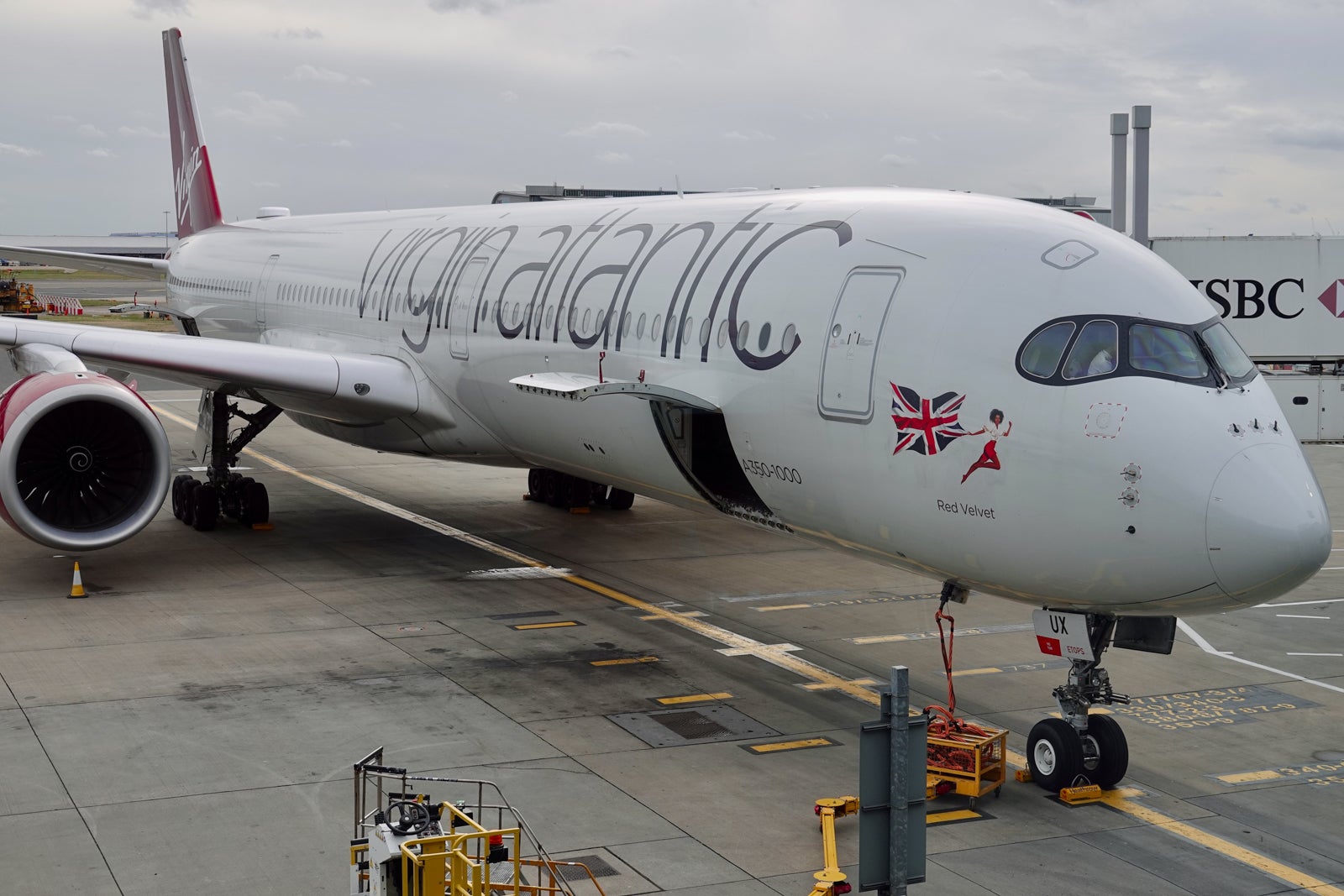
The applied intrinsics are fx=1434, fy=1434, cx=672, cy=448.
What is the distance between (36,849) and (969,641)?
30.3 ft

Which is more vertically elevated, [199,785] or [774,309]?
[774,309]

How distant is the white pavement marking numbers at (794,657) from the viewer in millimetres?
9109

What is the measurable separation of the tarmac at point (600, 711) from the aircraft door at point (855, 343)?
5.62ft

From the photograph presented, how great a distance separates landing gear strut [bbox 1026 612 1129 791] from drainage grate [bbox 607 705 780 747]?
2259mm

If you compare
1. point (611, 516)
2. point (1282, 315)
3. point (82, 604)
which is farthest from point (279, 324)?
point (1282, 315)

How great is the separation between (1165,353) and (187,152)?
2476 cm

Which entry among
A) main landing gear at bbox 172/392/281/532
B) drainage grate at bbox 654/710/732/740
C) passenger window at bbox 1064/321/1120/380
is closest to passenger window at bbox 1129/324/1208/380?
passenger window at bbox 1064/321/1120/380

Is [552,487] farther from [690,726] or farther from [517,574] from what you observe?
[690,726]

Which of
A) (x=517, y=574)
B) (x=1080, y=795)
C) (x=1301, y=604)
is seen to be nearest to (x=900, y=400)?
(x=1080, y=795)

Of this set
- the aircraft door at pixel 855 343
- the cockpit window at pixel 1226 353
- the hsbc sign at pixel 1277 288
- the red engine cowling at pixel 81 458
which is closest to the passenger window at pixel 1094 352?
the cockpit window at pixel 1226 353

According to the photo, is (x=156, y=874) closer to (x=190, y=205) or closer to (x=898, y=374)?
(x=898, y=374)

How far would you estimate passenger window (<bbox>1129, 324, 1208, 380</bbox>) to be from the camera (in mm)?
9156

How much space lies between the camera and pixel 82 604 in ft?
52.7

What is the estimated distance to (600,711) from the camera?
12148mm
